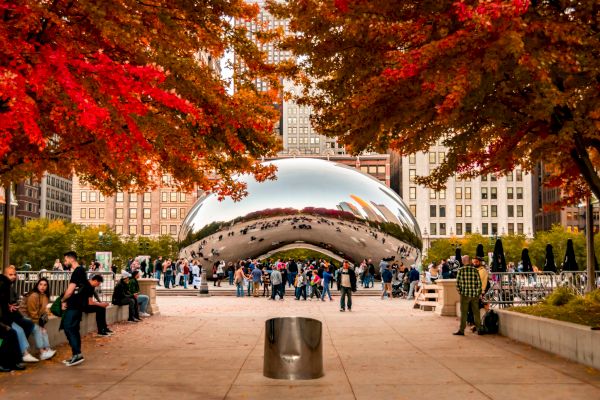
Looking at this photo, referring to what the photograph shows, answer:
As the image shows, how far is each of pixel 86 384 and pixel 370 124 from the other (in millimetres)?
6394

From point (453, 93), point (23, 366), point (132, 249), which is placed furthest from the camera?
point (132, 249)

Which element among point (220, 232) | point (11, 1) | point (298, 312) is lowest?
point (298, 312)

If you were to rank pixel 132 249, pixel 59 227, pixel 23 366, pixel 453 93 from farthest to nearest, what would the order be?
pixel 132 249, pixel 59 227, pixel 23 366, pixel 453 93

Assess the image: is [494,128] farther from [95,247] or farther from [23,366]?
[95,247]

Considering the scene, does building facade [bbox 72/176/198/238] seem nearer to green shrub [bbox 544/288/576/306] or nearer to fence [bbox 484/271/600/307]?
fence [bbox 484/271/600/307]

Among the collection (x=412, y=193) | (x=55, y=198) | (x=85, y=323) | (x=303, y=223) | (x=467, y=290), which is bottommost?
(x=85, y=323)

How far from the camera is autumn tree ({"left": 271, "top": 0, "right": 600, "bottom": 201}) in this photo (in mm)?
9328

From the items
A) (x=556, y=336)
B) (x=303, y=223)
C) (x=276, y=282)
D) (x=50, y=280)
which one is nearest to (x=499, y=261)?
(x=276, y=282)

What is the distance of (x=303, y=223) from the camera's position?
41844 millimetres

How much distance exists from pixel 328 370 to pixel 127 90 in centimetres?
496

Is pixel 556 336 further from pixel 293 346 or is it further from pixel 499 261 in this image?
pixel 499 261

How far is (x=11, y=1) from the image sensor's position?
9.30 metres

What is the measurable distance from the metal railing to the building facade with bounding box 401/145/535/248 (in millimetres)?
103094

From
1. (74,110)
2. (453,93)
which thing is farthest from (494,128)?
(74,110)
